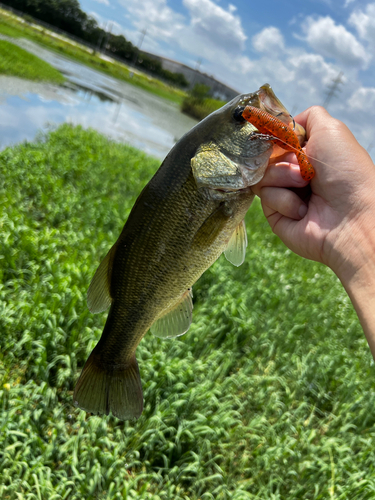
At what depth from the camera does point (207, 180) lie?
5.52 feet

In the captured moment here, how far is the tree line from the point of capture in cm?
6159

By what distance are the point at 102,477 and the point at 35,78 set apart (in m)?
21.2

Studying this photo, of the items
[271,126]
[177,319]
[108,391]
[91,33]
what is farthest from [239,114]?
[91,33]

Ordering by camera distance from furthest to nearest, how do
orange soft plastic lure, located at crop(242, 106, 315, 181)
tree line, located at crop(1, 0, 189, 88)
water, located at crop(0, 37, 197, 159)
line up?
tree line, located at crop(1, 0, 189, 88) → water, located at crop(0, 37, 197, 159) → orange soft plastic lure, located at crop(242, 106, 315, 181)

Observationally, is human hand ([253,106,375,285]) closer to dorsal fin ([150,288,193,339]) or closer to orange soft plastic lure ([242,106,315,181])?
orange soft plastic lure ([242,106,315,181])

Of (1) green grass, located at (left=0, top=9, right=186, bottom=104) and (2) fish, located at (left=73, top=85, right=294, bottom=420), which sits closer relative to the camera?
(2) fish, located at (left=73, top=85, right=294, bottom=420)

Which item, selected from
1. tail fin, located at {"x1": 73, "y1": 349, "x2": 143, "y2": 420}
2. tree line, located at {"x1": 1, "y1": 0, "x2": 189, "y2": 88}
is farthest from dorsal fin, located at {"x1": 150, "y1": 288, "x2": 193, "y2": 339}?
tree line, located at {"x1": 1, "y1": 0, "x2": 189, "y2": 88}

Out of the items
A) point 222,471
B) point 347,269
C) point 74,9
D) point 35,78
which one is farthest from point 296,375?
point 74,9

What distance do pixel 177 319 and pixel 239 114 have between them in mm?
1087

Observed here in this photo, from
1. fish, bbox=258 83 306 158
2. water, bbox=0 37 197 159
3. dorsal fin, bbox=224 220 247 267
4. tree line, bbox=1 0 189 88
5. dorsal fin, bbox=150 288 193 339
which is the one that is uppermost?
tree line, bbox=1 0 189 88

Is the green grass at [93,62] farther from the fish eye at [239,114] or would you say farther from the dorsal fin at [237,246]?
the dorsal fin at [237,246]

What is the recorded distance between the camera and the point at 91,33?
69.3 m

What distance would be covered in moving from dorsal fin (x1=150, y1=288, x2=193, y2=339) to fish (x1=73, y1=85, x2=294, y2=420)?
0.18ft

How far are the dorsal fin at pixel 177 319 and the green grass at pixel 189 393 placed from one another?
4.84 ft
